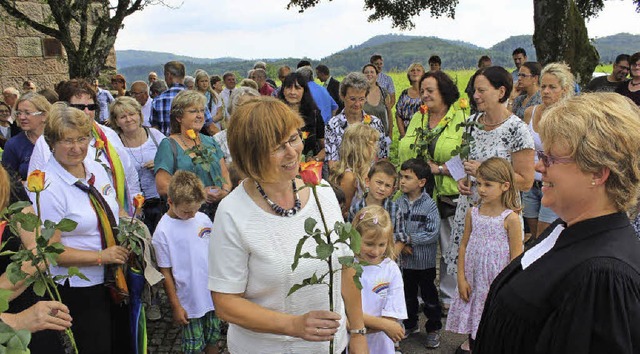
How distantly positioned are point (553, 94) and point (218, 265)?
156 inches

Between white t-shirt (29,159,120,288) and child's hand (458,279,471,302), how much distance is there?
2.38 meters

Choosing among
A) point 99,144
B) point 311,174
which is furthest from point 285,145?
point 99,144

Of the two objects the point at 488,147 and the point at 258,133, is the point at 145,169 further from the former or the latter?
the point at 258,133

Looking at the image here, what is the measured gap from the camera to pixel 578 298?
1.54m

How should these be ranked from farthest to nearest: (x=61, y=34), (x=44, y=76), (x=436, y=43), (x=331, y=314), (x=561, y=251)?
(x=436, y=43) → (x=44, y=76) → (x=61, y=34) → (x=331, y=314) → (x=561, y=251)

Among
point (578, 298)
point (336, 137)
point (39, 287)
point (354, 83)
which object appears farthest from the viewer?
point (354, 83)

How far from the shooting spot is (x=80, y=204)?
9.95 ft

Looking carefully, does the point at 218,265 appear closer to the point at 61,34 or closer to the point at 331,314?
the point at 331,314

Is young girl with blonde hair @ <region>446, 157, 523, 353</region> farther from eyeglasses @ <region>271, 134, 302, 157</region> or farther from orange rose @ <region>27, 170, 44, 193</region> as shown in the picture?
orange rose @ <region>27, 170, 44, 193</region>

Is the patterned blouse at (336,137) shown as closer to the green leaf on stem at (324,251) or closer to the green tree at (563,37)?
the green leaf on stem at (324,251)

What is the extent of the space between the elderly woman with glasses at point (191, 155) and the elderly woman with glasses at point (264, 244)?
7.23 ft

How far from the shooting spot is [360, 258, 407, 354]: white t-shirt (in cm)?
314

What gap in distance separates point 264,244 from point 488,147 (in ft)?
8.45

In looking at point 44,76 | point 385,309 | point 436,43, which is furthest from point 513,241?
point 436,43
